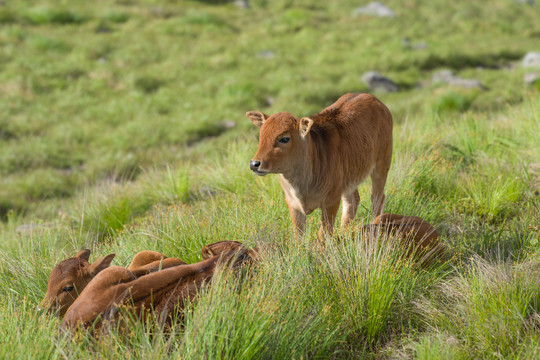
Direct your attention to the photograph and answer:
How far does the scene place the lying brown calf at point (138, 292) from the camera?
3455mm

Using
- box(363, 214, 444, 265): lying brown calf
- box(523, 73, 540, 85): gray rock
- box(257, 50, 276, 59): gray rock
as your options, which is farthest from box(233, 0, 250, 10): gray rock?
box(363, 214, 444, 265): lying brown calf

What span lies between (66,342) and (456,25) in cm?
2275

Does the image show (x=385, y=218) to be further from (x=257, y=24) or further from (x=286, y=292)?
→ (x=257, y=24)

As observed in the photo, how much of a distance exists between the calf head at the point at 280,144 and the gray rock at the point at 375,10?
20.3 metres

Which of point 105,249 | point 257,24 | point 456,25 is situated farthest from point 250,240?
point 456,25

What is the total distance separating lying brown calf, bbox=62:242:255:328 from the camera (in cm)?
346

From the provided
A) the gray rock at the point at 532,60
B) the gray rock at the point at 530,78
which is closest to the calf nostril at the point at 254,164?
the gray rock at the point at 530,78

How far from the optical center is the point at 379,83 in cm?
1573

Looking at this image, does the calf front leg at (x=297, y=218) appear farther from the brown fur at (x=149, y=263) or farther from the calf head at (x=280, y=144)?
the brown fur at (x=149, y=263)

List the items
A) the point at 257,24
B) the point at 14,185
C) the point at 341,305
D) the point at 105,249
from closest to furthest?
the point at 341,305
the point at 105,249
the point at 14,185
the point at 257,24

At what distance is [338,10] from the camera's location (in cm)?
2406

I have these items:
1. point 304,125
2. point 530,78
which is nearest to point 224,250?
point 304,125

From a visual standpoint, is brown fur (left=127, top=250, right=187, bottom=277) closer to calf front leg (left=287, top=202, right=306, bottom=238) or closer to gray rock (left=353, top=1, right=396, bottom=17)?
calf front leg (left=287, top=202, right=306, bottom=238)

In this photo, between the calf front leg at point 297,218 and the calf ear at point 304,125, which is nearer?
the calf ear at point 304,125
